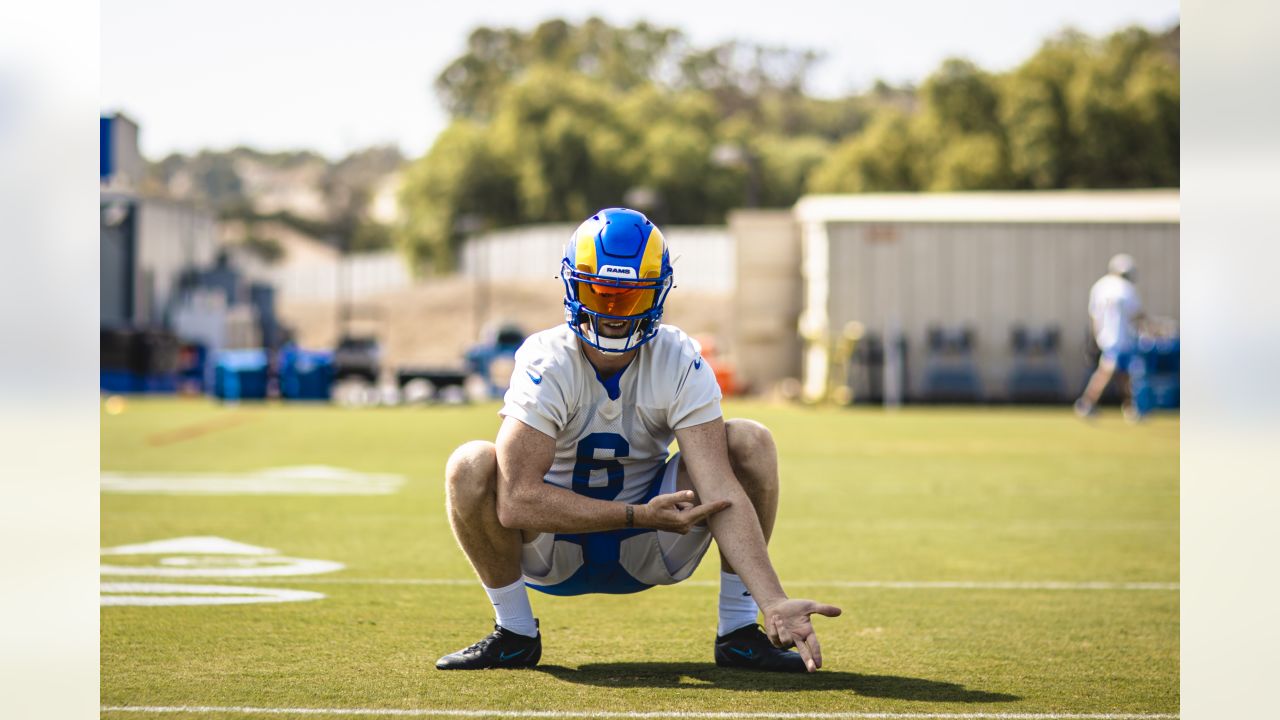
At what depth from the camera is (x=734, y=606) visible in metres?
4.83

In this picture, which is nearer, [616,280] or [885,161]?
[616,280]

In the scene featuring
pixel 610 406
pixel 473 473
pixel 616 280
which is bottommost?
pixel 473 473

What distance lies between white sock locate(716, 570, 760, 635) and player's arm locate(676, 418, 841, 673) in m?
0.35

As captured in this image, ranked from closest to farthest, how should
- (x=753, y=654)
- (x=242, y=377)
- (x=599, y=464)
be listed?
(x=599, y=464) < (x=753, y=654) < (x=242, y=377)

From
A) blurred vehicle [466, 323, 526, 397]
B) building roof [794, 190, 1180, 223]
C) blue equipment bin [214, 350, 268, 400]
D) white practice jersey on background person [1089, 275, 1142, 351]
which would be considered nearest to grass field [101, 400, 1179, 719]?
white practice jersey on background person [1089, 275, 1142, 351]

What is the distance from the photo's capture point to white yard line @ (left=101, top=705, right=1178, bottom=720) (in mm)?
4039

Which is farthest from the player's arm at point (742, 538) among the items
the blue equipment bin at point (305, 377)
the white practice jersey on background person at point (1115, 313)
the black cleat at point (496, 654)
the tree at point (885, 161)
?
the tree at point (885, 161)

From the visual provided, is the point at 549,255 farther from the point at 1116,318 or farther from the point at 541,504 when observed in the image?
the point at 541,504

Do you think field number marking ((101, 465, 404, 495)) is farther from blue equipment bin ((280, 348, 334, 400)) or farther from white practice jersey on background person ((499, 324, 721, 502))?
blue equipment bin ((280, 348, 334, 400))

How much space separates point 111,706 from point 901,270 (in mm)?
23268

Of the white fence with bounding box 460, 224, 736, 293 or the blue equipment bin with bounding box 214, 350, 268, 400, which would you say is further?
the white fence with bounding box 460, 224, 736, 293

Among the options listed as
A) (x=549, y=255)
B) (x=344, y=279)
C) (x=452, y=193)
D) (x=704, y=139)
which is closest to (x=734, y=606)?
(x=549, y=255)

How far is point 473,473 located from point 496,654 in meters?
0.65

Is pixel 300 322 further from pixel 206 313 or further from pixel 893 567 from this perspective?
pixel 893 567
